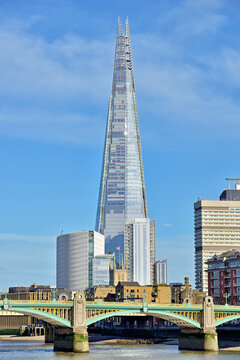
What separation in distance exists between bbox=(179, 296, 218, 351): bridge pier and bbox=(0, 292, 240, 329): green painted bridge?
1.15 meters

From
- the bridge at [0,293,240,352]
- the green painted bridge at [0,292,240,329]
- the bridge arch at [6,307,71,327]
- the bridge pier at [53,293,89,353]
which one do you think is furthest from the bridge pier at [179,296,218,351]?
the bridge arch at [6,307,71,327]

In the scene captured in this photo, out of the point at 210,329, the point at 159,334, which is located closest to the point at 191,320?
the point at 210,329

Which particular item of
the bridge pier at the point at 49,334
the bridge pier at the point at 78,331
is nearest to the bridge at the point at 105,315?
the bridge pier at the point at 78,331

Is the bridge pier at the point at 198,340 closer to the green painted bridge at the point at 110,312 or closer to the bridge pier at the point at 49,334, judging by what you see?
the green painted bridge at the point at 110,312

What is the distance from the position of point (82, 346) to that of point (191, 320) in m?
24.9

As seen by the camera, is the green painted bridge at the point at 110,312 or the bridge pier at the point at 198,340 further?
the bridge pier at the point at 198,340

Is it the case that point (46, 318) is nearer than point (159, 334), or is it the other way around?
point (46, 318)

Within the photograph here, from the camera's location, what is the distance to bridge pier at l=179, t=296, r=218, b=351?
143 meters

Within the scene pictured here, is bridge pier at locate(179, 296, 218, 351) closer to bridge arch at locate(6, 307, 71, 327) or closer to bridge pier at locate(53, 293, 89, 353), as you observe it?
bridge pier at locate(53, 293, 89, 353)

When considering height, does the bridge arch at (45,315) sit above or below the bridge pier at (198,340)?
above

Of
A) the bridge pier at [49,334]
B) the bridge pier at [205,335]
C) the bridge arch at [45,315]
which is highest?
the bridge arch at [45,315]

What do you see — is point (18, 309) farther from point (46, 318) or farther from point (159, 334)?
point (159, 334)

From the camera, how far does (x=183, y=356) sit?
130750 mm

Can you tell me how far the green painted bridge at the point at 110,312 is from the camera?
130m
